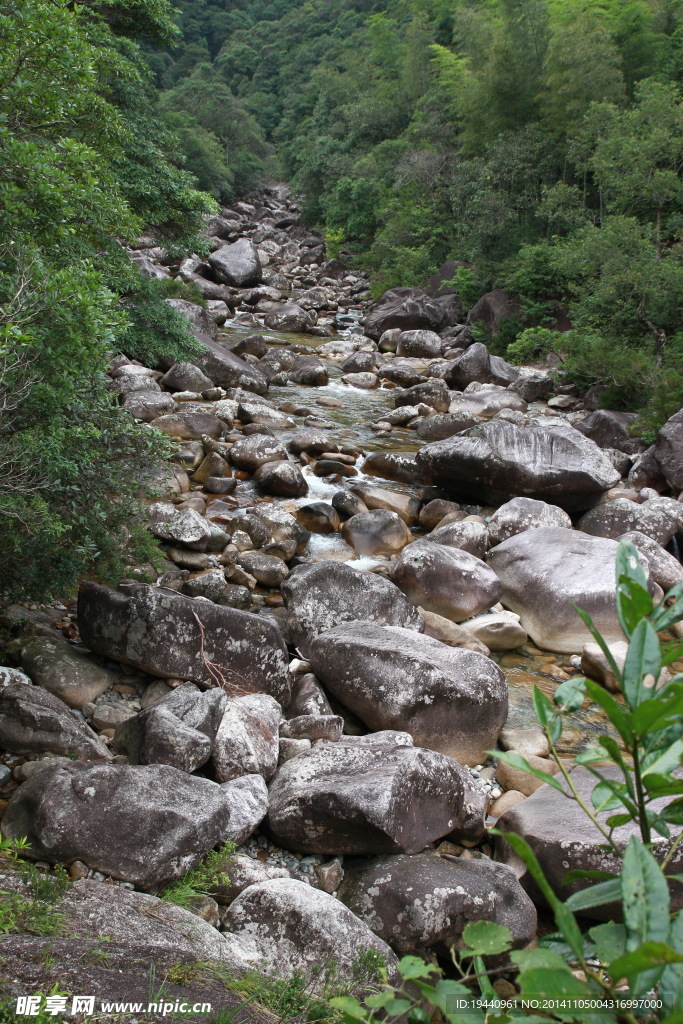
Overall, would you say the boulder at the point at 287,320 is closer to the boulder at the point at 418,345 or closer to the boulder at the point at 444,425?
the boulder at the point at 418,345

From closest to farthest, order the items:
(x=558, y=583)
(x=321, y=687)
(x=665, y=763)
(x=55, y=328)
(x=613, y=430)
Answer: (x=665, y=763), (x=55, y=328), (x=321, y=687), (x=558, y=583), (x=613, y=430)

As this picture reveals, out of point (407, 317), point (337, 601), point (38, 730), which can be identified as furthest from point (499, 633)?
point (407, 317)

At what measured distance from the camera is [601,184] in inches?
720

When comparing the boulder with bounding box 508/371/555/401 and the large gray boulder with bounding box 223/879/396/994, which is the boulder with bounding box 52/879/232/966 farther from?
the boulder with bounding box 508/371/555/401

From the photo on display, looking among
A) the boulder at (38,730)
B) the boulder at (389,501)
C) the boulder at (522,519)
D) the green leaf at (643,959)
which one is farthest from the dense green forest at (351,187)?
the boulder at (522,519)

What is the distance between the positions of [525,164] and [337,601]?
20744 millimetres

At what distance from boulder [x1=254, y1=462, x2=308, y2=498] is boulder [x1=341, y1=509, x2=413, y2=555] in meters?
1.12

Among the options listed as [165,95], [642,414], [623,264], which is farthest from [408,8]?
[642,414]

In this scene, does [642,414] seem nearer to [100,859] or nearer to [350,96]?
[100,859]

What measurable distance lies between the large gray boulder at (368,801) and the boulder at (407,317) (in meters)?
19.0

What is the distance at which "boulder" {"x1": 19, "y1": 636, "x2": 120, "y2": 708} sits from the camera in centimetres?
480

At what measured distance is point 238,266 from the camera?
25516 mm

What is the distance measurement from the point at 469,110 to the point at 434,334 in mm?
10805

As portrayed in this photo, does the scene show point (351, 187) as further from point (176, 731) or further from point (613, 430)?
point (176, 731)
